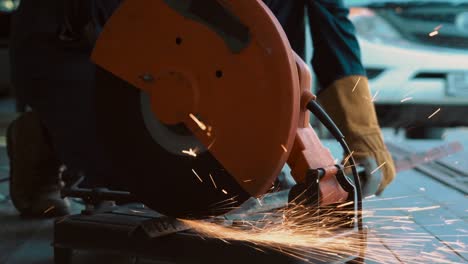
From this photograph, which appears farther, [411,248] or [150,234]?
[411,248]

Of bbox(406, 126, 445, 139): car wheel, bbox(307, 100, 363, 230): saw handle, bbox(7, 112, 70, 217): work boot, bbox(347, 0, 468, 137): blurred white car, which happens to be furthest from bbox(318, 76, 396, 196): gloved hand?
bbox(406, 126, 445, 139): car wheel

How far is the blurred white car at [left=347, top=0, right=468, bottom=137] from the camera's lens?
5.78 metres

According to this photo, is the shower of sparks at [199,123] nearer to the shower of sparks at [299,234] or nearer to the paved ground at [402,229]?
the shower of sparks at [299,234]

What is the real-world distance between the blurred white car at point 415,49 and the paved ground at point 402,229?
1945 mm

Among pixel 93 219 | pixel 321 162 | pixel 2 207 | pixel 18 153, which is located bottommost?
pixel 2 207

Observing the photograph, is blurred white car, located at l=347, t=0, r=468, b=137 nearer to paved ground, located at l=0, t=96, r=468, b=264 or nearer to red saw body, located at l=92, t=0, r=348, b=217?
paved ground, located at l=0, t=96, r=468, b=264

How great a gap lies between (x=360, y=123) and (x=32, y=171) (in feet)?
4.10

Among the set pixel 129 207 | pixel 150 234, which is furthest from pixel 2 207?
pixel 150 234

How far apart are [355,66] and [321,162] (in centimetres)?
80

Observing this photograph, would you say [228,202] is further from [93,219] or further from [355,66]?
[355,66]

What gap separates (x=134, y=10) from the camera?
2193mm

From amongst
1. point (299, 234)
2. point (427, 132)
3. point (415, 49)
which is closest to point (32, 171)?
point (299, 234)

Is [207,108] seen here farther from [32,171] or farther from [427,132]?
[427,132]

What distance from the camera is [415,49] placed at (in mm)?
5867
